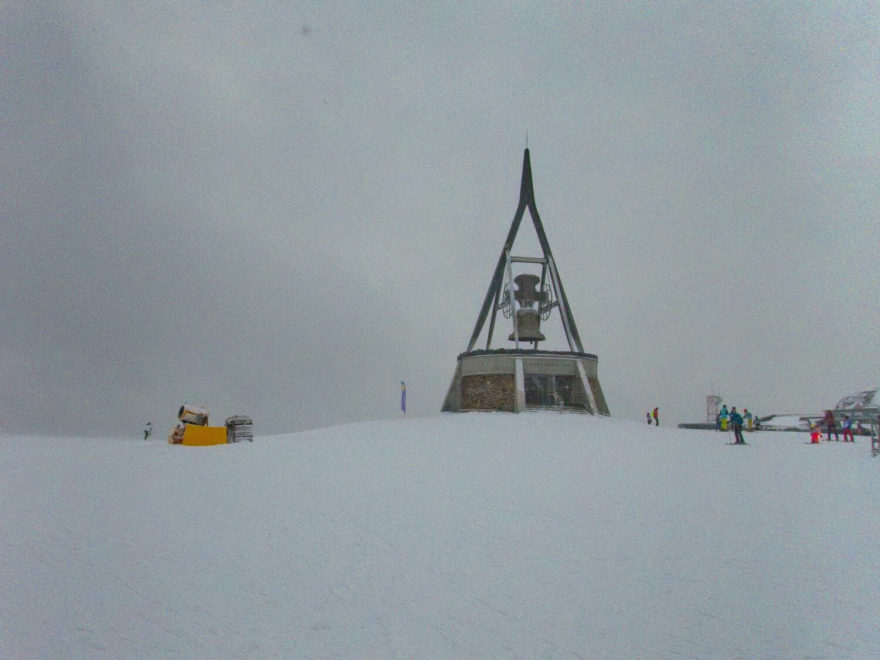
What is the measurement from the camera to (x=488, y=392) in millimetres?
26562

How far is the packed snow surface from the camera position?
14.3ft

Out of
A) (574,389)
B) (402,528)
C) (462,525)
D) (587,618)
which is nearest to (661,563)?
(587,618)

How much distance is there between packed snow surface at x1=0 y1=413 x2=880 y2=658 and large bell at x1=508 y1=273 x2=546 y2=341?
1996 cm

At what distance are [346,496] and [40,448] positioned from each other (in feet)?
51.1

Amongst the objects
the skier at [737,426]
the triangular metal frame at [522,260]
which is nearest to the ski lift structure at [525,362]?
the triangular metal frame at [522,260]

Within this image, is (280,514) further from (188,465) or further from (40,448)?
(40,448)

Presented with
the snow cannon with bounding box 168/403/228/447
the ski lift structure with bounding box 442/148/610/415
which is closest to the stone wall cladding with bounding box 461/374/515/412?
the ski lift structure with bounding box 442/148/610/415

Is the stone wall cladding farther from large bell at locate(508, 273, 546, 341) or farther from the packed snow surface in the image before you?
the packed snow surface

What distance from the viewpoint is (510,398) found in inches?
1013

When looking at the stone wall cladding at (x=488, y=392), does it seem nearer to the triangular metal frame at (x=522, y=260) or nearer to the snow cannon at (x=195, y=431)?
the triangular metal frame at (x=522, y=260)

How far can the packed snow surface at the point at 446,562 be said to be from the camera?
4.37 metres

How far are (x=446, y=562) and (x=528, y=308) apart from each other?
27.0m

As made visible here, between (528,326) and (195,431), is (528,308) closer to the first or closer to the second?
(528,326)

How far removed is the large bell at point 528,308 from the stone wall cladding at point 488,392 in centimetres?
465
